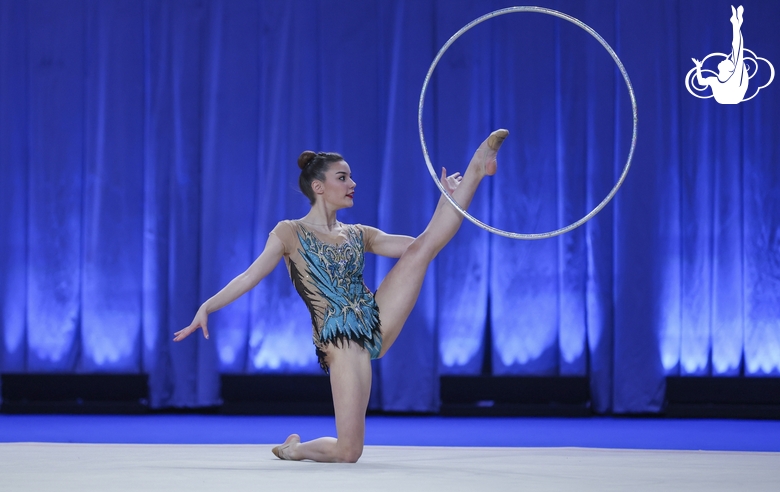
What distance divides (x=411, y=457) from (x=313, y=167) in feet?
3.93

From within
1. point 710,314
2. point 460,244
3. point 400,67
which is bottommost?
point 710,314

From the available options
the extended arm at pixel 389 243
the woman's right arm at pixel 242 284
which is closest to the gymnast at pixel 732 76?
the extended arm at pixel 389 243

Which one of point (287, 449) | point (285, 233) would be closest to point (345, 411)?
point (287, 449)

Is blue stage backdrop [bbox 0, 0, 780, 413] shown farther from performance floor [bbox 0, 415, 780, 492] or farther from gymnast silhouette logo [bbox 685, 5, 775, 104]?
performance floor [bbox 0, 415, 780, 492]

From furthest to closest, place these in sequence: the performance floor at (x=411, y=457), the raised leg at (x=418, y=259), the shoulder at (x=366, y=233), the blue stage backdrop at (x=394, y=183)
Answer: the blue stage backdrop at (x=394, y=183), the shoulder at (x=366, y=233), the raised leg at (x=418, y=259), the performance floor at (x=411, y=457)

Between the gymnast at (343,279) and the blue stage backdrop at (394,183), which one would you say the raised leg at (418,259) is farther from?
the blue stage backdrop at (394,183)

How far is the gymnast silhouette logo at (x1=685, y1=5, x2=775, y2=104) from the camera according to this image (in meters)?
5.68

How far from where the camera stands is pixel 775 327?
5.59 m

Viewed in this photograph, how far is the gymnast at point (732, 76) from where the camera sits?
5.68m

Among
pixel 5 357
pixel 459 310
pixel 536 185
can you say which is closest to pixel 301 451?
pixel 459 310

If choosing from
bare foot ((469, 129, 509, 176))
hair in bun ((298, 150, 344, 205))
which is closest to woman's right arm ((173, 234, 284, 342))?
hair in bun ((298, 150, 344, 205))

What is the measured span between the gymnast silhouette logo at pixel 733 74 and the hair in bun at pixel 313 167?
3.21 m

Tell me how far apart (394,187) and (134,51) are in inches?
79.1

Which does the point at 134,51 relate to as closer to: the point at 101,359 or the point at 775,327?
the point at 101,359
